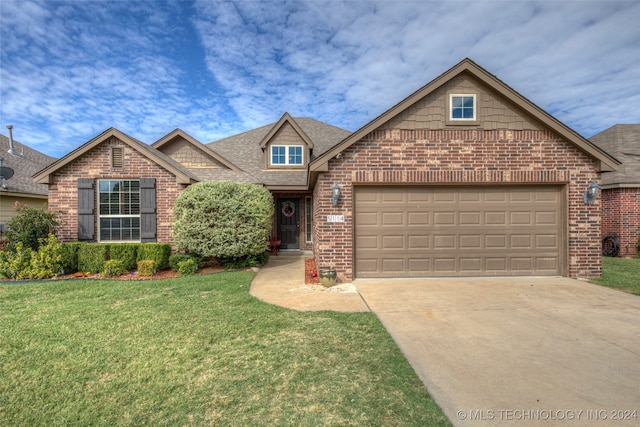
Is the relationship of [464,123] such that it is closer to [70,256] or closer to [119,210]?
[119,210]

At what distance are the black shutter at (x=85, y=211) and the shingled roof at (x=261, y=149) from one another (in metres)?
5.71

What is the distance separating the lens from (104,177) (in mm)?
9273

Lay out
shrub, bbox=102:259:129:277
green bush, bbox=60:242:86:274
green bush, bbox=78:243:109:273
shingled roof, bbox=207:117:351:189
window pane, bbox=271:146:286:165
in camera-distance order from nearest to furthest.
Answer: shrub, bbox=102:259:129:277
green bush, bbox=60:242:86:274
green bush, bbox=78:243:109:273
shingled roof, bbox=207:117:351:189
window pane, bbox=271:146:286:165

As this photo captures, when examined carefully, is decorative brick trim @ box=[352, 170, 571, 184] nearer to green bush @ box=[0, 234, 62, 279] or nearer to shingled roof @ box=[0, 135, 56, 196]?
green bush @ box=[0, 234, 62, 279]

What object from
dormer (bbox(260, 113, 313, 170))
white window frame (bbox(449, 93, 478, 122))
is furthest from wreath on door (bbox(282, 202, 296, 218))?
white window frame (bbox(449, 93, 478, 122))

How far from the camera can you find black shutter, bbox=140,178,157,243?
922 cm

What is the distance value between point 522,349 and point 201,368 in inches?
154

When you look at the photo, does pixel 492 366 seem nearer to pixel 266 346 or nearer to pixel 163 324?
pixel 266 346

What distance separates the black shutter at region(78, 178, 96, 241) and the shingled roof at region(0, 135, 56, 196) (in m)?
4.38

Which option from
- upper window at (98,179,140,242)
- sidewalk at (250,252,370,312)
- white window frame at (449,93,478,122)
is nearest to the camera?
sidewalk at (250,252,370,312)

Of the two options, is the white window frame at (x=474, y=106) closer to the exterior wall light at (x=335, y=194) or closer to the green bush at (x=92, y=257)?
the exterior wall light at (x=335, y=194)

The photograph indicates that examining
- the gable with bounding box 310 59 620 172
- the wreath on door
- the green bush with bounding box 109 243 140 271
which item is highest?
the gable with bounding box 310 59 620 172

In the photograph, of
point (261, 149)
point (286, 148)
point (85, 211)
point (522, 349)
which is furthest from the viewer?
point (261, 149)

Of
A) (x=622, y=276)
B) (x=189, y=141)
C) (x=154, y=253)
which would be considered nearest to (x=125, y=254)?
(x=154, y=253)
